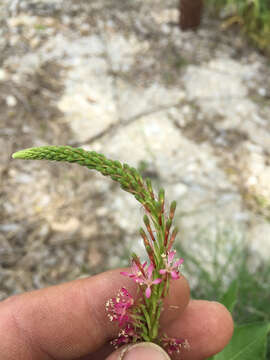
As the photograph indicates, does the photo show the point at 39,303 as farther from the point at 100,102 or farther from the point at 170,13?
the point at 170,13

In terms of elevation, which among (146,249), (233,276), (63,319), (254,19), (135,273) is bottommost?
(233,276)

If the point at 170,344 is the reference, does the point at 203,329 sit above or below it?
below

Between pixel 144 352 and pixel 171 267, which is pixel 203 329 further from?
pixel 171 267

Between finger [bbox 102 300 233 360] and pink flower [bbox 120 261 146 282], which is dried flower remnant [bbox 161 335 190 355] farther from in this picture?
pink flower [bbox 120 261 146 282]

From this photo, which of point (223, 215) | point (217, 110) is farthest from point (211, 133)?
point (223, 215)

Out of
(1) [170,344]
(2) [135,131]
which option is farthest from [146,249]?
(2) [135,131]

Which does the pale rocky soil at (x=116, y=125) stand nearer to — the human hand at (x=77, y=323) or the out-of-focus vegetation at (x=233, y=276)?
the out-of-focus vegetation at (x=233, y=276)

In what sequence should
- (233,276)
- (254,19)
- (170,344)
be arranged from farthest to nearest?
1. (254,19)
2. (233,276)
3. (170,344)

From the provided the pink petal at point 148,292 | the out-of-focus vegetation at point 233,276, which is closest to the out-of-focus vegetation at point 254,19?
the out-of-focus vegetation at point 233,276
